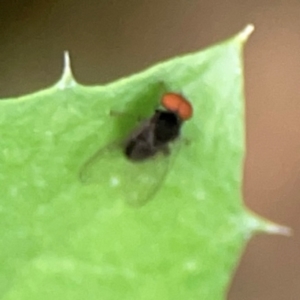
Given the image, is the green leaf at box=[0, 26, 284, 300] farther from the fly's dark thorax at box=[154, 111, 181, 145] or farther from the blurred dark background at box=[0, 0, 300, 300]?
the blurred dark background at box=[0, 0, 300, 300]

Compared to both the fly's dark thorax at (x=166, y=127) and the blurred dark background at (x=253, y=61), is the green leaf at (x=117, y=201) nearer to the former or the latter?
the fly's dark thorax at (x=166, y=127)

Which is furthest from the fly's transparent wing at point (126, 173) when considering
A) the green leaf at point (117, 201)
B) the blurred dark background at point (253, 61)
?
the blurred dark background at point (253, 61)

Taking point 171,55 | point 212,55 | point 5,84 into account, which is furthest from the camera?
point 171,55

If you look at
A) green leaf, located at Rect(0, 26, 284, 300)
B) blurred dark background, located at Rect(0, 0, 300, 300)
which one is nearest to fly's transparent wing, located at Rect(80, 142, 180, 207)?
green leaf, located at Rect(0, 26, 284, 300)

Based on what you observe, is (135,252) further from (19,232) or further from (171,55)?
(171,55)

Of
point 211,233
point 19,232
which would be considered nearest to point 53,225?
point 19,232

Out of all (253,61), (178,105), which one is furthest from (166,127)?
(253,61)
